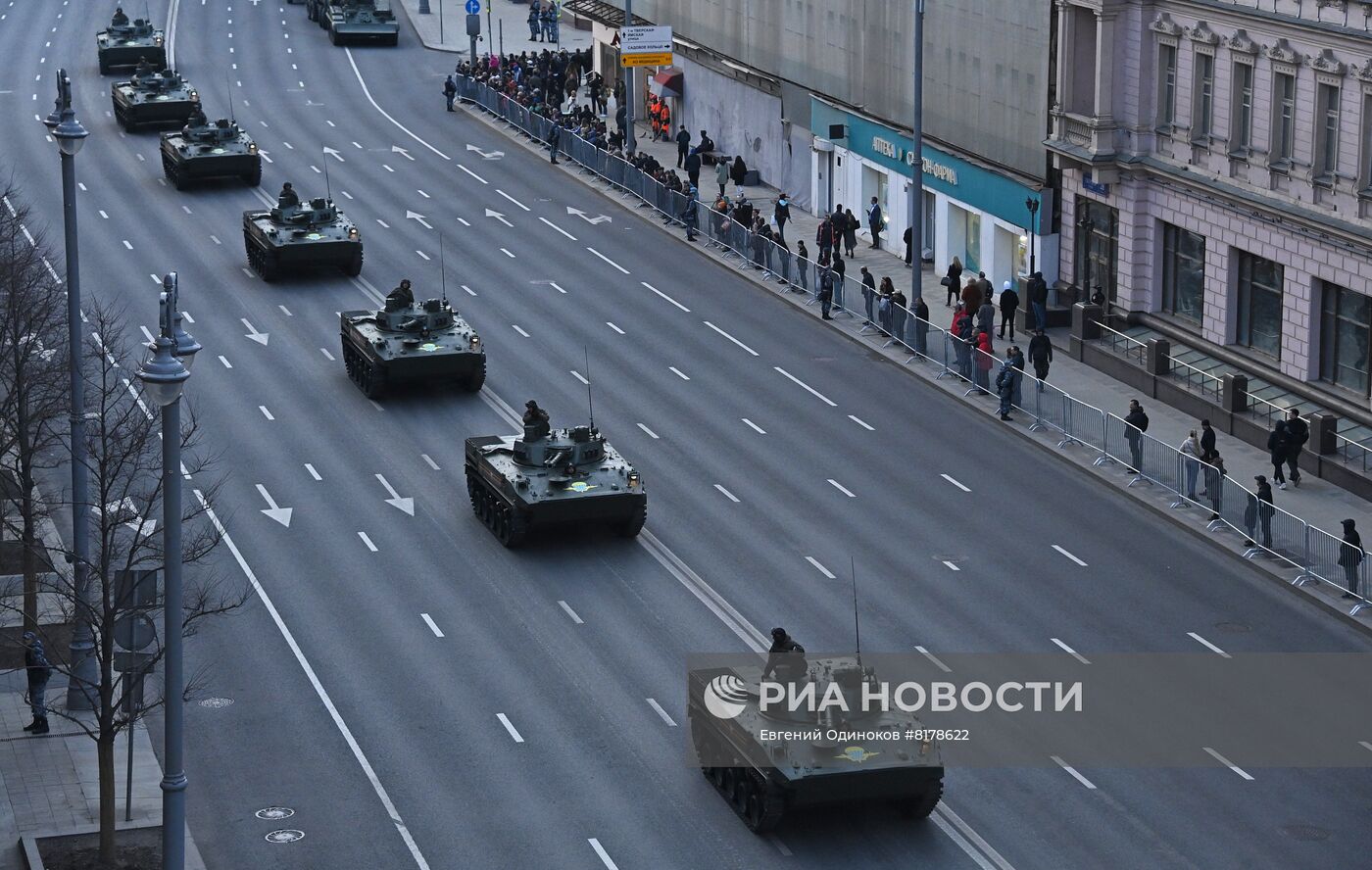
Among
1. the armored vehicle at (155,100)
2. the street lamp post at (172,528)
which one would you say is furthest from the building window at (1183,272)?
the armored vehicle at (155,100)

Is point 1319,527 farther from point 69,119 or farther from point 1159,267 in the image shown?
point 69,119

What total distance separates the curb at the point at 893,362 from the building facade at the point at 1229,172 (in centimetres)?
599

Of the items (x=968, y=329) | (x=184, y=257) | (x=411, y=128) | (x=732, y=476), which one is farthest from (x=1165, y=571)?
(x=411, y=128)

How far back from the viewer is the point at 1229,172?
49.3 meters

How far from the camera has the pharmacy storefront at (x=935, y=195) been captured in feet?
186

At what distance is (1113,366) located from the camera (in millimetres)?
51156

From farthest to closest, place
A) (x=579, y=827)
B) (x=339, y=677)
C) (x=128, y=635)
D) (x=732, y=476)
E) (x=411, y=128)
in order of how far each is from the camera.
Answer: (x=411, y=128) → (x=732, y=476) → (x=339, y=677) → (x=579, y=827) → (x=128, y=635)

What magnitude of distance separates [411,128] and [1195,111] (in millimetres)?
33791

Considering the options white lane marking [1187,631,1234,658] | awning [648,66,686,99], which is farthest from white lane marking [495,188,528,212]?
white lane marking [1187,631,1234,658]

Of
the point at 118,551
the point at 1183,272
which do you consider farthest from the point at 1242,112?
the point at 118,551

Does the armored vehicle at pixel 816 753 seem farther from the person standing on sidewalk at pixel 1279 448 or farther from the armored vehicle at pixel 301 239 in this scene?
the armored vehicle at pixel 301 239

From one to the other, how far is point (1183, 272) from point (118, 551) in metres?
27.1

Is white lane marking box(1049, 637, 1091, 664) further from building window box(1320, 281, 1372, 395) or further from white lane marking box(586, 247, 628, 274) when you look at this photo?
white lane marking box(586, 247, 628, 274)

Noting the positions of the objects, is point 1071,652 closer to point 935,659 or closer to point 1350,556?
point 935,659
